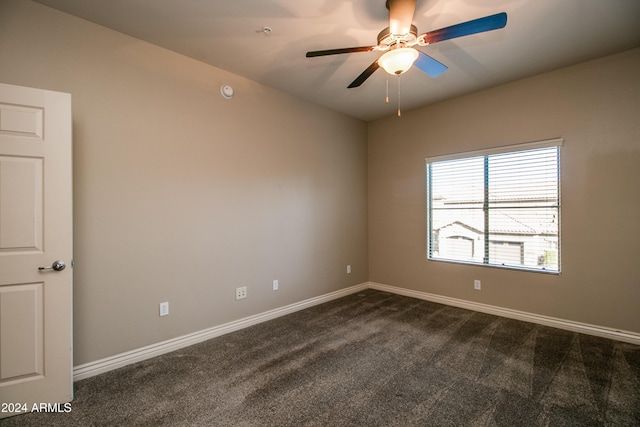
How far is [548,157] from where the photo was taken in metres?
3.15

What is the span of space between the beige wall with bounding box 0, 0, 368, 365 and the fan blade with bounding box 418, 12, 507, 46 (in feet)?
6.88

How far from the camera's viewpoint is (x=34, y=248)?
6.04 ft

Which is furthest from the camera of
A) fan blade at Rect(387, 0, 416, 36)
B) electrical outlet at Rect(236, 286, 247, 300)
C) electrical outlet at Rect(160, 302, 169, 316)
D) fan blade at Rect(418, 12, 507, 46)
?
electrical outlet at Rect(236, 286, 247, 300)

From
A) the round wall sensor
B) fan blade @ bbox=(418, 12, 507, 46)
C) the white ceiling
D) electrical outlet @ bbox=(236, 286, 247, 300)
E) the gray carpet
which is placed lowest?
the gray carpet

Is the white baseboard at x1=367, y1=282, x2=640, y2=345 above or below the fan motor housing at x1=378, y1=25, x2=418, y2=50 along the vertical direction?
below

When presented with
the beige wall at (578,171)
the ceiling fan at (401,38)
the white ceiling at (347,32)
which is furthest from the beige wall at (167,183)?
the beige wall at (578,171)

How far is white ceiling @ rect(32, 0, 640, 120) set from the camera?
82.1 inches

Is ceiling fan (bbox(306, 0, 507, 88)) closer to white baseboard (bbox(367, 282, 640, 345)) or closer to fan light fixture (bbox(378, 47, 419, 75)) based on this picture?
fan light fixture (bbox(378, 47, 419, 75))

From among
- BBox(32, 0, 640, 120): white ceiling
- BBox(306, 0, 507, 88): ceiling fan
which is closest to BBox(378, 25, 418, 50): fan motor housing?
BBox(306, 0, 507, 88): ceiling fan

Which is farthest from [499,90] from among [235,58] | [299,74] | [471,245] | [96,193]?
[96,193]

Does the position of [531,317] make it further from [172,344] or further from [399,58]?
[172,344]

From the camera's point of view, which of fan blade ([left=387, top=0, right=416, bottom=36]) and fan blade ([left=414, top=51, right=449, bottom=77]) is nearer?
fan blade ([left=387, top=0, right=416, bottom=36])

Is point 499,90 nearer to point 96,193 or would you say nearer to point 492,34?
point 492,34

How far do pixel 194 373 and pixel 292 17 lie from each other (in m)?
2.96
